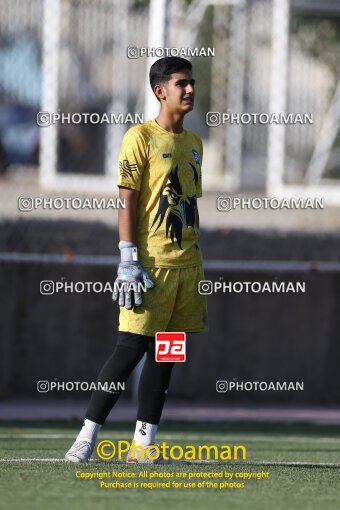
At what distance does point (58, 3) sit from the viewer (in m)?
11.7

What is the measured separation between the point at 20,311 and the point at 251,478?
15.6ft

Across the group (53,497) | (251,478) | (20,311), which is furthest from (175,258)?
(20,311)

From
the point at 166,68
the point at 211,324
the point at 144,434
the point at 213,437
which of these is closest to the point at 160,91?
the point at 166,68

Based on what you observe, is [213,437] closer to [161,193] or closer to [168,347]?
[168,347]

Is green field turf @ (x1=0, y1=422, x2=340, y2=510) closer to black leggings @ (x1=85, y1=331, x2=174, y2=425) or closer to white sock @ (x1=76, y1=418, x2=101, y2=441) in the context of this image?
white sock @ (x1=76, y1=418, x2=101, y2=441)

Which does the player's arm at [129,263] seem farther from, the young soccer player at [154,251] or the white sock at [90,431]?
the white sock at [90,431]

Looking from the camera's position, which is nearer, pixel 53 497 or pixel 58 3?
pixel 53 497

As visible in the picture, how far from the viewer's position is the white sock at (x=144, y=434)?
6.49m

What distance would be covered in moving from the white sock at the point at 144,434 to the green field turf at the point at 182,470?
141 mm

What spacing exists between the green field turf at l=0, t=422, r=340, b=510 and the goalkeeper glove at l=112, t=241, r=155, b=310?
74cm

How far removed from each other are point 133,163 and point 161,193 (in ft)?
0.64

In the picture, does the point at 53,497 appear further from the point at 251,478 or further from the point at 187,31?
the point at 187,31

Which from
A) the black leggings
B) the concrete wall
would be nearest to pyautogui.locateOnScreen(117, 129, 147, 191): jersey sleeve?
the black leggings

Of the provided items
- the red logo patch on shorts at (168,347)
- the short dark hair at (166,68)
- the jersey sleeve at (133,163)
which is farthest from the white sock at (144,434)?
the short dark hair at (166,68)
